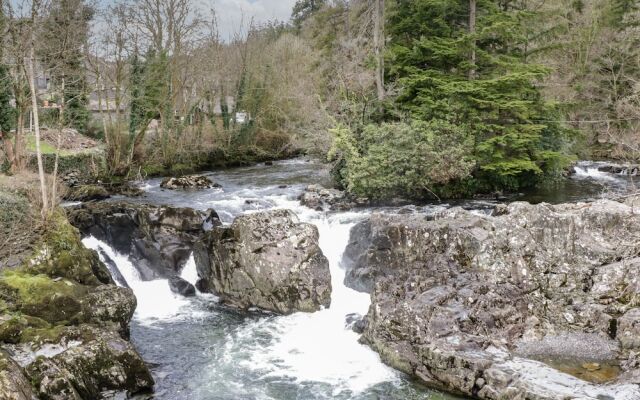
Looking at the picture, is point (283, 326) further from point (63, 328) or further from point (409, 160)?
point (409, 160)

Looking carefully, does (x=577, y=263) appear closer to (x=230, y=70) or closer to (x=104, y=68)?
(x=104, y=68)

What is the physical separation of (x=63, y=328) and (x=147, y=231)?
6332 millimetres

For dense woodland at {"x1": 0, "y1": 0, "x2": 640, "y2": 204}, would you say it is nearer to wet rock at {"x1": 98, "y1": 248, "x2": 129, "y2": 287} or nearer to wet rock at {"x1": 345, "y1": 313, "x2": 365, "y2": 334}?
wet rock at {"x1": 98, "y1": 248, "x2": 129, "y2": 287}

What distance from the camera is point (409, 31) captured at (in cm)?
2533

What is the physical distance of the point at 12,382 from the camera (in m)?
8.36

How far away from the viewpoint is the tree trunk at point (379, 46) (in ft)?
77.6

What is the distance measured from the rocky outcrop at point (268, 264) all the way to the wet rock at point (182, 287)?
1.20 feet

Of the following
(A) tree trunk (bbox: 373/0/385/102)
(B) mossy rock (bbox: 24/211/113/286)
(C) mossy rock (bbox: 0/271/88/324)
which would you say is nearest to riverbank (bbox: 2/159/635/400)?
(B) mossy rock (bbox: 24/211/113/286)

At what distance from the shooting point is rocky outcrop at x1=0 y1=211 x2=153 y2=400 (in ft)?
30.0

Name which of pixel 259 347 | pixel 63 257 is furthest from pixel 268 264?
pixel 63 257

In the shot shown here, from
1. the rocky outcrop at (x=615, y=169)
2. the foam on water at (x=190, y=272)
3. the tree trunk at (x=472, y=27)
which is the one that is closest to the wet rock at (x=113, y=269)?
the foam on water at (x=190, y=272)

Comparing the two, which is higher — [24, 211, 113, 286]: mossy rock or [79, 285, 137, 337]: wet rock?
[24, 211, 113, 286]: mossy rock

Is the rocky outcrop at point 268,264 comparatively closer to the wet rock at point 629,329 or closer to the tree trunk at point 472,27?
the wet rock at point 629,329

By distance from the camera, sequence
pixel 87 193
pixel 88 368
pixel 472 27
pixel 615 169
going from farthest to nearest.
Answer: pixel 615 169
pixel 472 27
pixel 87 193
pixel 88 368
